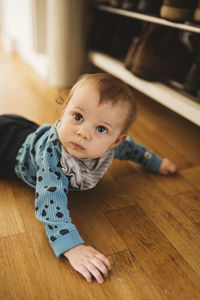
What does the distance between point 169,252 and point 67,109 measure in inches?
14.4

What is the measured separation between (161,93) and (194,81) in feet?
0.42

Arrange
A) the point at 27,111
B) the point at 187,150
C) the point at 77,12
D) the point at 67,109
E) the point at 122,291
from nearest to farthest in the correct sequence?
the point at 122,291
the point at 67,109
the point at 187,150
the point at 27,111
the point at 77,12

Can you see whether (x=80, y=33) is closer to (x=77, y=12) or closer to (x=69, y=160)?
(x=77, y=12)

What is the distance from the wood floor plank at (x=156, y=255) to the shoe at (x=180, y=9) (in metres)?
0.68

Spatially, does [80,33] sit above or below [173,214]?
above

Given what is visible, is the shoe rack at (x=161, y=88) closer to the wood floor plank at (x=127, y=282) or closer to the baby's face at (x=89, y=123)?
the baby's face at (x=89, y=123)

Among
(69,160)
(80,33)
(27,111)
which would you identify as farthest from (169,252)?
(80,33)

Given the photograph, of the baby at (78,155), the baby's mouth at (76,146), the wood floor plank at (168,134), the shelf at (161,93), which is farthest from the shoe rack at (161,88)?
the baby's mouth at (76,146)

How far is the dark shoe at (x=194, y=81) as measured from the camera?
105 centimetres

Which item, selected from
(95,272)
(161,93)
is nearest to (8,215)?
(95,272)

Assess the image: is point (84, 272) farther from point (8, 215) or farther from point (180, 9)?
point (180, 9)

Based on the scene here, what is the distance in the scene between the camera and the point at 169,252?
597mm

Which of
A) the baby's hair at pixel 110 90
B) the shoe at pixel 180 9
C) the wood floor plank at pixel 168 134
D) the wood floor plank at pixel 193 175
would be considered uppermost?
the shoe at pixel 180 9

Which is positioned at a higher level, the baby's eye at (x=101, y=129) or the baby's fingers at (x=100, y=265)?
the baby's eye at (x=101, y=129)
